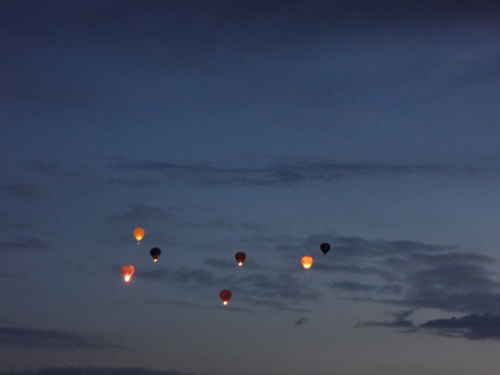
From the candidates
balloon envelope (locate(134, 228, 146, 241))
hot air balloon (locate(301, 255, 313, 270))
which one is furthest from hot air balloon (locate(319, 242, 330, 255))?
balloon envelope (locate(134, 228, 146, 241))

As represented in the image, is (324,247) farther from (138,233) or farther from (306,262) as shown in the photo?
(138,233)

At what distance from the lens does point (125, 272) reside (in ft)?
283

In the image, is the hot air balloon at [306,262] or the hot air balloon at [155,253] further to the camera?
the hot air balloon at [306,262]

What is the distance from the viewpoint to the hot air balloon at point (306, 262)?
89.1 metres

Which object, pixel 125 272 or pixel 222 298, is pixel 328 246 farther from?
pixel 125 272

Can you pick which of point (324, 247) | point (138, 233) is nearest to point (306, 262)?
point (324, 247)

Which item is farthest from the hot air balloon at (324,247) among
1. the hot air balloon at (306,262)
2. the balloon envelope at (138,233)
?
the balloon envelope at (138,233)

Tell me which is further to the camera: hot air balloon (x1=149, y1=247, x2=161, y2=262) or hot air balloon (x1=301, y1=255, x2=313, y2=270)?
hot air balloon (x1=301, y1=255, x2=313, y2=270)

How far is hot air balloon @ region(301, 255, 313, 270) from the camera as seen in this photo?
3509 inches

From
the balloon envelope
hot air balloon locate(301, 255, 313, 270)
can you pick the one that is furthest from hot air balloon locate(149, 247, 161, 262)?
hot air balloon locate(301, 255, 313, 270)

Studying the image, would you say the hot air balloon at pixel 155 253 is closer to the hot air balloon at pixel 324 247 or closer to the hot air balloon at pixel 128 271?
the hot air balloon at pixel 128 271

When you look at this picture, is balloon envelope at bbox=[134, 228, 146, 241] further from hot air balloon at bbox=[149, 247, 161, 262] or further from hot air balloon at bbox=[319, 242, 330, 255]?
hot air balloon at bbox=[319, 242, 330, 255]

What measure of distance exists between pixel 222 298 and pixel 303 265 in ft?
28.9

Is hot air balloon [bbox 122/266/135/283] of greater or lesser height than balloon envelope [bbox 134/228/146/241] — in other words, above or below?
below
